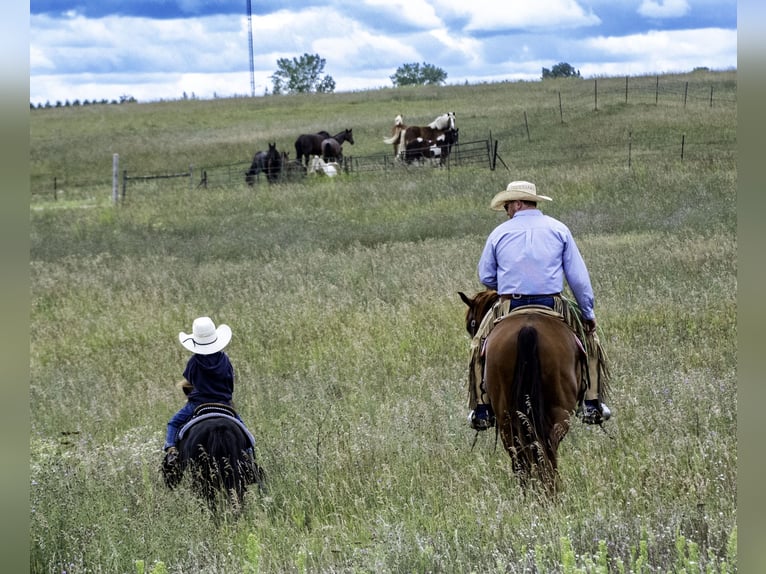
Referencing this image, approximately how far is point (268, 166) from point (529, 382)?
87.0 ft

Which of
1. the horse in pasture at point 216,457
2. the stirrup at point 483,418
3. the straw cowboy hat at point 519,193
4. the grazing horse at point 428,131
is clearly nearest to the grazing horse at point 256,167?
the grazing horse at point 428,131

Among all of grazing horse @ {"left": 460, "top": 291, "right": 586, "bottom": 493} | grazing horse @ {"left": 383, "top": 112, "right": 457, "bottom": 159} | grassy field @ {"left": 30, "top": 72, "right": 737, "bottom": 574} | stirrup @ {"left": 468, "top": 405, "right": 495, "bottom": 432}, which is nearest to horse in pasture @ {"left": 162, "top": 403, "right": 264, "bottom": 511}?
grassy field @ {"left": 30, "top": 72, "right": 737, "bottom": 574}

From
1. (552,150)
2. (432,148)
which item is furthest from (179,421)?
(552,150)

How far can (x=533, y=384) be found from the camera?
5805 mm

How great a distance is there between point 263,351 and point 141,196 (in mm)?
21051

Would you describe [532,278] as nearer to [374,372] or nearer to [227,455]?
[227,455]

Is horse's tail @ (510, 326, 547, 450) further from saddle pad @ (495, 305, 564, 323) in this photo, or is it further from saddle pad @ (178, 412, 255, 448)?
saddle pad @ (178, 412, 255, 448)

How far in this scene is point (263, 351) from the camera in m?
11.4

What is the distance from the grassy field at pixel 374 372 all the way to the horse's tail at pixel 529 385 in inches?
14.2

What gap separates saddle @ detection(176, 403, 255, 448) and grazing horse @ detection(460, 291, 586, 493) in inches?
62.5

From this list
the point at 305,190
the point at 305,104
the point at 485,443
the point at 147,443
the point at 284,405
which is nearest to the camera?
the point at 485,443

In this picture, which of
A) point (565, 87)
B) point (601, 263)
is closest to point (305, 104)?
point (565, 87)
